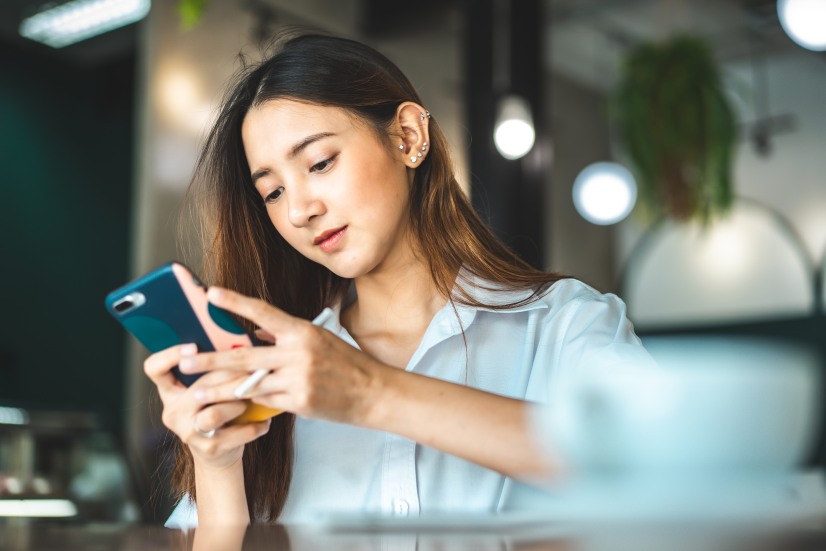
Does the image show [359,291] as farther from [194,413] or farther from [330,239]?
[194,413]

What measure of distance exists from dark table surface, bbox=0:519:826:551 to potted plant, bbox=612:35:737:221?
4273 mm

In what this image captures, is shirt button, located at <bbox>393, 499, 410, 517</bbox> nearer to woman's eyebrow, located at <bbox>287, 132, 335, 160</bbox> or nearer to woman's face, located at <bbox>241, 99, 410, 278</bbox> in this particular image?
woman's face, located at <bbox>241, 99, 410, 278</bbox>

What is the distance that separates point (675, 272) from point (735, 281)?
51cm

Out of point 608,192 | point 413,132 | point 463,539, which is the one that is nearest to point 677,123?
point 608,192

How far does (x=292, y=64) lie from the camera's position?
55.0 inches

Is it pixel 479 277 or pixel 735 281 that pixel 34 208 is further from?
pixel 735 281

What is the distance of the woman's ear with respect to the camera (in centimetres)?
144

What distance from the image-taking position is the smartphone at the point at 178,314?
101 centimetres

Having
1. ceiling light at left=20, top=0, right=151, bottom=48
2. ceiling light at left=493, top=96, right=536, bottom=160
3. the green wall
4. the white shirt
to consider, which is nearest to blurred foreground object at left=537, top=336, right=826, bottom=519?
the white shirt

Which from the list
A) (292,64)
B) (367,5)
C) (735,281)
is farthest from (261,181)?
(735,281)

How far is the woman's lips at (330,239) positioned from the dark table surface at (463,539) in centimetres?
74

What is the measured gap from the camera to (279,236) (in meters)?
1.57

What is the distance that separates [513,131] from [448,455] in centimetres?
274

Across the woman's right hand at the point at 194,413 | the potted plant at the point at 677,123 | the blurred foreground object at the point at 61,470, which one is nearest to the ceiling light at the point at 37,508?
the blurred foreground object at the point at 61,470
